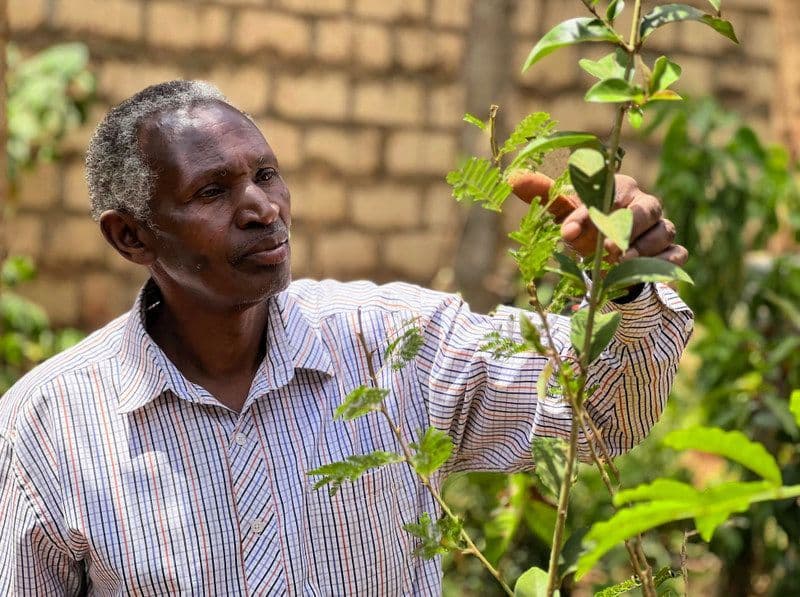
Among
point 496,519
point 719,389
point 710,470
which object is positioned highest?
point 719,389

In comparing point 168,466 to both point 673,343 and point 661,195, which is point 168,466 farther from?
point 661,195

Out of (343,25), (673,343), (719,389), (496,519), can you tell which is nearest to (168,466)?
(673,343)

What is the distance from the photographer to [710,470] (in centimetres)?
510

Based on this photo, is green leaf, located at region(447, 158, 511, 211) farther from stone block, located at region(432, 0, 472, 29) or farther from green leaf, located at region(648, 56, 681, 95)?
stone block, located at region(432, 0, 472, 29)

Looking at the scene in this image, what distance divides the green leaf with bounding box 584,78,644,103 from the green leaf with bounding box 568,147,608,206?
51 mm

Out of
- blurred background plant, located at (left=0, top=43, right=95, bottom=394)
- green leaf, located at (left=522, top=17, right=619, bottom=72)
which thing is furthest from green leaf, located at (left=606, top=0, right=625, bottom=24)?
blurred background plant, located at (left=0, top=43, right=95, bottom=394)

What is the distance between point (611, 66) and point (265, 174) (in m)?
0.93

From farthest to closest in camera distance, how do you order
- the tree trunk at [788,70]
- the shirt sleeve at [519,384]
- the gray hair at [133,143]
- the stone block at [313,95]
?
the stone block at [313,95], the tree trunk at [788,70], the gray hair at [133,143], the shirt sleeve at [519,384]

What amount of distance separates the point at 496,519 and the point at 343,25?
132 inches

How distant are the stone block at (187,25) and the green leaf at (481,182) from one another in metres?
4.40

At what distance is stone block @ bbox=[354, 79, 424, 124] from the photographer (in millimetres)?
5797

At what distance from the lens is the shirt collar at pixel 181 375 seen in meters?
1.97

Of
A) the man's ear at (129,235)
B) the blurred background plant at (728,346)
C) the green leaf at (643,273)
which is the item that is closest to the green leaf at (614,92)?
the green leaf at (643,273)

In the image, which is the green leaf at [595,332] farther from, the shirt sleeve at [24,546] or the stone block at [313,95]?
the stone block at [313,95]
